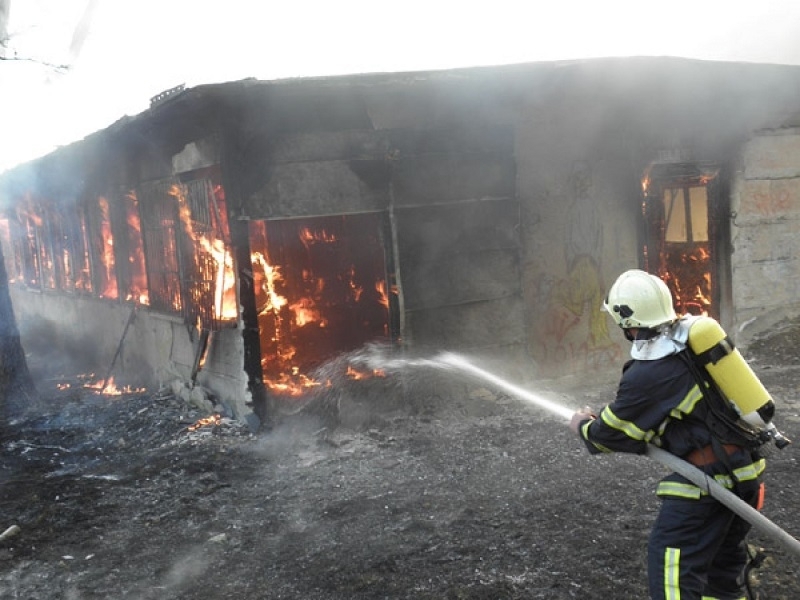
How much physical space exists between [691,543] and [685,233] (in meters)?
8.94

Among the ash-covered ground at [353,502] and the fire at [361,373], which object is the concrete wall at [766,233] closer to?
the ash-covered ground at [353,502]

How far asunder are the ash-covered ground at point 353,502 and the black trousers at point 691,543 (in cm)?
105

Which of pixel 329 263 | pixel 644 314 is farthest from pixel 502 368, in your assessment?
pixel 644 314

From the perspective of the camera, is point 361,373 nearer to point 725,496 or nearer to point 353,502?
point 353,502

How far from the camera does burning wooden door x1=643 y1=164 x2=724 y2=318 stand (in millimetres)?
9680

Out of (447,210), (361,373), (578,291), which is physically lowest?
(361,373)

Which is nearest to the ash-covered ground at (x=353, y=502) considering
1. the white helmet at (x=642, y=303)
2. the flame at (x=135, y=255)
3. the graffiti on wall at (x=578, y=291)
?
the graffiti on wall at (x=578, y=291)

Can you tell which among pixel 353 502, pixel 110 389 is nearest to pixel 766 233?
pixel 353 502

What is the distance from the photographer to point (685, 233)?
11.1 metres

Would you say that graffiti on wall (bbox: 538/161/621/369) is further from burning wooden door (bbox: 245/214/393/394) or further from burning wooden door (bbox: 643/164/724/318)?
burning wooden door (bbox: 245/214/393/394)

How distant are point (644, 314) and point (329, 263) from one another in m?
5.38

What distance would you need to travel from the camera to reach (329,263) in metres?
8.27

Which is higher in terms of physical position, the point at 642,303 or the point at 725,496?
the point at 642,303

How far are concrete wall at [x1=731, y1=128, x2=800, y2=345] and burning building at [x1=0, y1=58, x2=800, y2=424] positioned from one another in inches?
1.2
